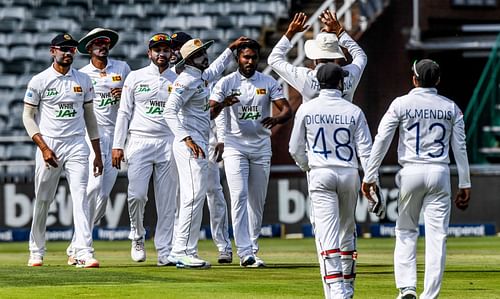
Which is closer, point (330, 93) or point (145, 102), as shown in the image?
point (330, 93)

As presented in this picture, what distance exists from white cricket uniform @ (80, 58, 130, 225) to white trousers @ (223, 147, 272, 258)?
4.97 ft

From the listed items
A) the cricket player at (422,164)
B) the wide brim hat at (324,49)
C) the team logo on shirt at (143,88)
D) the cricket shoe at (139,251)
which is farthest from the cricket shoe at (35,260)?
the cricket player at (422,164)

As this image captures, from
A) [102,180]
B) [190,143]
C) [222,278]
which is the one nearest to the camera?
[222,278]

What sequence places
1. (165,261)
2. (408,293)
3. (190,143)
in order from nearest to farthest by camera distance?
(408,293) → (190,143) → (165,261)

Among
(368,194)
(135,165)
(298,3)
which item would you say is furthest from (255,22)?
(368,194)

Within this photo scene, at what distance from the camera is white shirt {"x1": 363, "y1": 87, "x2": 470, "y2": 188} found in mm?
10883

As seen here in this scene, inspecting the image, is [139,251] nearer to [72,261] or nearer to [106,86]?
[72,261]

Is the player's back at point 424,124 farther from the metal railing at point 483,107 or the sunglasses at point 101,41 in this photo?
the metal railing at point 483,107

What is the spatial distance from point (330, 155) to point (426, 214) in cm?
90

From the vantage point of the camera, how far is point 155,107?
590 inches

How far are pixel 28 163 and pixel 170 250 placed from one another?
8964 millimetres

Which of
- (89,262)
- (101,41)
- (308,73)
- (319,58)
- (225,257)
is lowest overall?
(225,257)

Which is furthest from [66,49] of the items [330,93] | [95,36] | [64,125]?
[330,93]

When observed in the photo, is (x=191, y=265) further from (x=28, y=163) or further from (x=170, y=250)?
(x=28, y=163)
